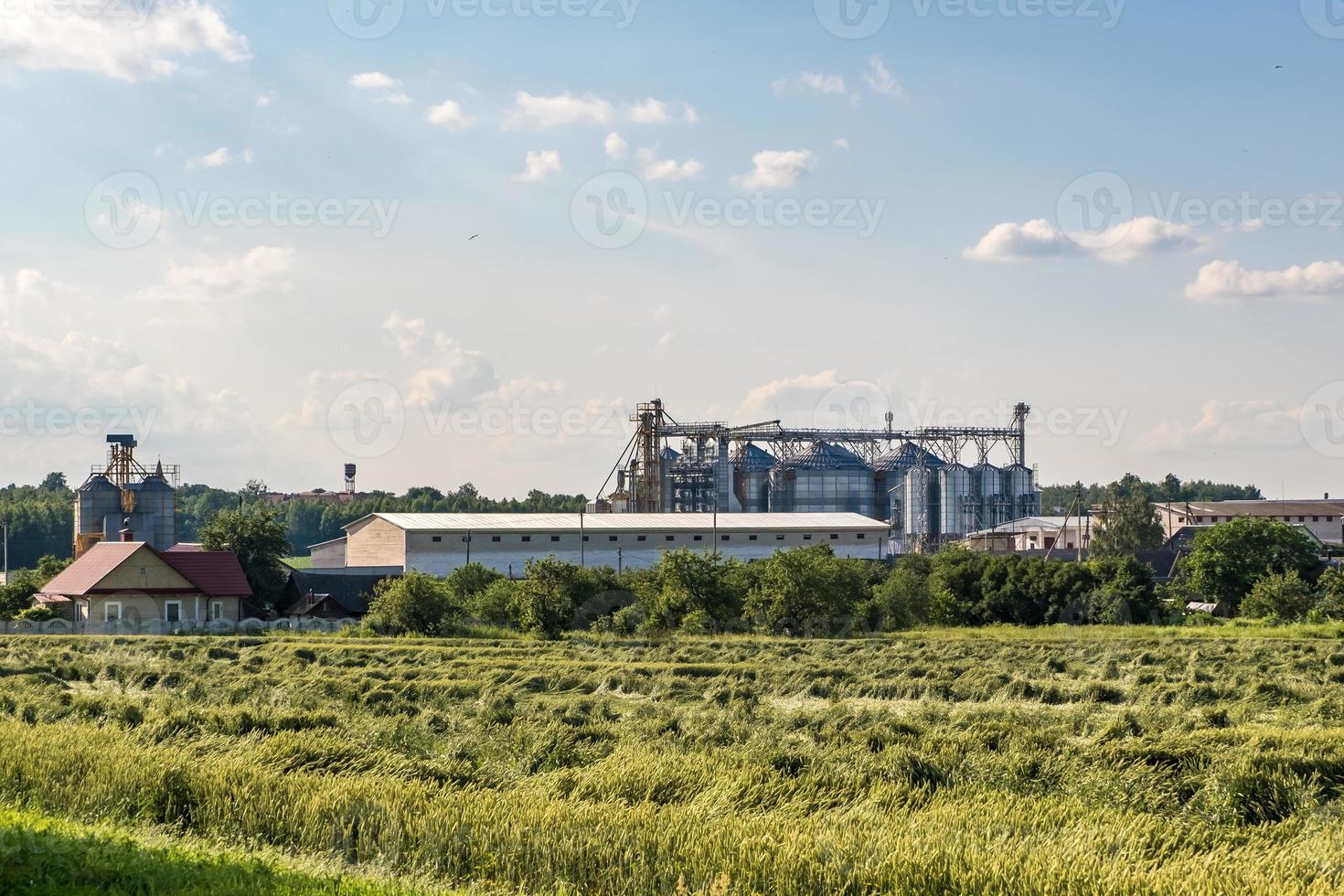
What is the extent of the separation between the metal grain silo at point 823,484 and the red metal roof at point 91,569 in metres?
60.3

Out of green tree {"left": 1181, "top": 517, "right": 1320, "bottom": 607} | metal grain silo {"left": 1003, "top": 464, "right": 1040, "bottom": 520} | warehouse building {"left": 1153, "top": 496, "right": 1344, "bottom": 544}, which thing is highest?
metal grain silo {"left": 1003, "top": 464, "right": 1040, "bottom": 520}

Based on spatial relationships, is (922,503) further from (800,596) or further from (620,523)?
(800,596)

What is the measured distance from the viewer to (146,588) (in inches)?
2208

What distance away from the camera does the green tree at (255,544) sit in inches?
2633

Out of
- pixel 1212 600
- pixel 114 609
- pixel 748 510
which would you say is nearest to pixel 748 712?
pixel 114 609

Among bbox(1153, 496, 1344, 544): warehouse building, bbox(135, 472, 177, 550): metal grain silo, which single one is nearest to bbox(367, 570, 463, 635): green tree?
bbox(135, 472, 177, 550): metal grain silo

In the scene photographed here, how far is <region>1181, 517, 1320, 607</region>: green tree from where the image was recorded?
6612 centimetres

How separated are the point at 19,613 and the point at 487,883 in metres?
52.5

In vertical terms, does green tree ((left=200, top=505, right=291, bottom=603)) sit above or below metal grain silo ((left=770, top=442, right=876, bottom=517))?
below

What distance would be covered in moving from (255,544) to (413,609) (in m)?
16.3

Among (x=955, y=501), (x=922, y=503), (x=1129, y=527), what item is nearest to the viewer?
(x=922, y=503)

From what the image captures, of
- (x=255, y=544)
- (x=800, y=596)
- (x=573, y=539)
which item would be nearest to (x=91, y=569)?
(x=255, y=544)

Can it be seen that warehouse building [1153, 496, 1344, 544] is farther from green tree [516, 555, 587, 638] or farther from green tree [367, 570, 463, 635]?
green tree [367, 570, 463, 635]

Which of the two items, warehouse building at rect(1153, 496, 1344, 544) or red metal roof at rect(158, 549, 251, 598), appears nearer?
red metal roof at rect(158, 549, 251, 598)
